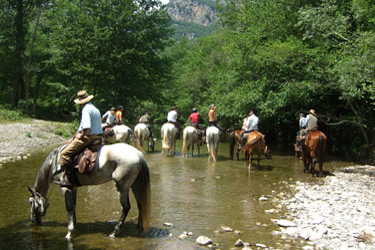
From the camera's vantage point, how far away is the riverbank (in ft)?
50.0

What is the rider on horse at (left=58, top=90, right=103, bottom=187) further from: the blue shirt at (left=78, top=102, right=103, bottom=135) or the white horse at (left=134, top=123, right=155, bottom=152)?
the white horse at (left=134, top=123, right=155, bottom=152)

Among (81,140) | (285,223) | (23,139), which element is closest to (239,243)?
(285,223)

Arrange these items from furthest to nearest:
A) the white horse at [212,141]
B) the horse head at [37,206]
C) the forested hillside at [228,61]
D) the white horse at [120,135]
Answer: the white horse at [212,141] < the white horse at [120,135] < the forested hillside at [228,61] < the horse head at [37,206]

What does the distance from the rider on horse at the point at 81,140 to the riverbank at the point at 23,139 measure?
27.0 feet

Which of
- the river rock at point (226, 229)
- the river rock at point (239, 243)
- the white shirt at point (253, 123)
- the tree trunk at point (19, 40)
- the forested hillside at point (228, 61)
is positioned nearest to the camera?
the river rock at point (239, 243)

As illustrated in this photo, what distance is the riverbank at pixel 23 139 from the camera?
Answer: 600 inches

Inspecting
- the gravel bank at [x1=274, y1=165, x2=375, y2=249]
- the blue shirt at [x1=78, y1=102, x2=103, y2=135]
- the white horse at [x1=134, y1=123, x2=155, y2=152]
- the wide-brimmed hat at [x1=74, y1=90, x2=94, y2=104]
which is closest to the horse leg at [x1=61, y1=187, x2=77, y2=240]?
the blue shirt at [x1=78, y1=102, x2=103, y2=135]

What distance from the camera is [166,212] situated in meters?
7.74

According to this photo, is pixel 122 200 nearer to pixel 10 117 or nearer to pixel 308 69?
pixel 308 69

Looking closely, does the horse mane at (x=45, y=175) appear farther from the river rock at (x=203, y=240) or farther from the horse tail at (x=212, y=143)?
the horse tail at (x=212, y=143)

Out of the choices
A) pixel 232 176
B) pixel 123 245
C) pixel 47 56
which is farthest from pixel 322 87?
pixel 47 56

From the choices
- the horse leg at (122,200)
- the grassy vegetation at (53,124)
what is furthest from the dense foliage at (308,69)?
the grassy vegetation at (53,124)

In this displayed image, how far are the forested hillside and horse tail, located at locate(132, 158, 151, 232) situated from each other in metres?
8.21

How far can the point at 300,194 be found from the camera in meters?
9.27
